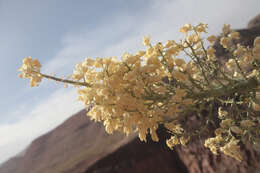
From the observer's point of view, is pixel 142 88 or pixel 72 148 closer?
pixel 142 88

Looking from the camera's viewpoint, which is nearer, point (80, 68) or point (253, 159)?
point (80, 68)

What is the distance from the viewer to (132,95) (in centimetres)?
119

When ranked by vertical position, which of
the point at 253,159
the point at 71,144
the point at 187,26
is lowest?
the point at 253,159

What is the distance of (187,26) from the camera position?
1635mm

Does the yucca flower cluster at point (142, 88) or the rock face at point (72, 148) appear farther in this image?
the rock face at point (72, 148)

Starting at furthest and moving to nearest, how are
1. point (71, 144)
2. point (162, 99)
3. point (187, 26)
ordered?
1. point (71, 144)
2. point (187, 26)
3. point (162, 99)

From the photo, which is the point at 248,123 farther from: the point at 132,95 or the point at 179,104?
the point at 132,95

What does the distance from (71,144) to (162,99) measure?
1981 centimetres

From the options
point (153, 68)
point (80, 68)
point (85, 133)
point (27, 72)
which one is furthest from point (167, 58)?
point (85, 133)

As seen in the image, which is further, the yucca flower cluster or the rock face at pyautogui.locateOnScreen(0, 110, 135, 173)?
the rock face at pyautogui.locateOnScreen(0, 110, 135, 173)

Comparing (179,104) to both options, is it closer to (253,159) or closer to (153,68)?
(153,68)

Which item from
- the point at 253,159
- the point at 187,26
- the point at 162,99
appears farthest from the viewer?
the point at 253,159

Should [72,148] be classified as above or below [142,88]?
below

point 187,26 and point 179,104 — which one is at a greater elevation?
point 187,26
